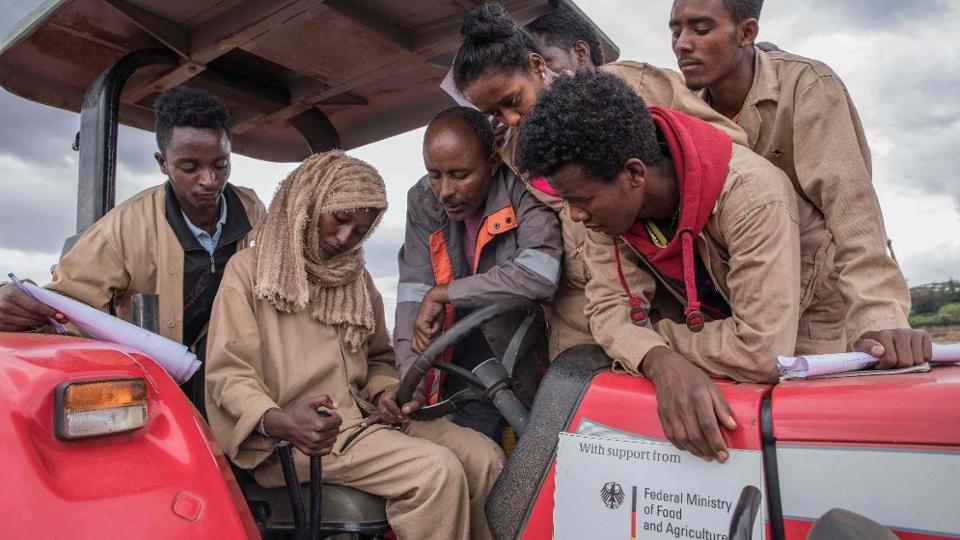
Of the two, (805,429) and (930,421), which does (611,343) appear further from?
(930,421)

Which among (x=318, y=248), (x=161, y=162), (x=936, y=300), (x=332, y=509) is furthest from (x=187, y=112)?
(x=936, y=300)

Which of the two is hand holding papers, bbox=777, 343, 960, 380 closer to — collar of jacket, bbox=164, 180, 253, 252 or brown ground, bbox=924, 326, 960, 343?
collar of jacket, bbox=164, 180, 253, 252

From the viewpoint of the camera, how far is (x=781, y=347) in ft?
4.95

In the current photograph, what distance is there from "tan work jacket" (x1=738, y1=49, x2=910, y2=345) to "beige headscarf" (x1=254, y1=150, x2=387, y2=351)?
112 centimetres

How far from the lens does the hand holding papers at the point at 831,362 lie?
54.3 inches

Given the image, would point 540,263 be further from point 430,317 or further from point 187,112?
point 187,112

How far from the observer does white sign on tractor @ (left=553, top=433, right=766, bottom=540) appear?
1278 millimetres

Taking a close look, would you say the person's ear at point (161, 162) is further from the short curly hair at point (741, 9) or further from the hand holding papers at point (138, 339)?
the short curly hair at point (741, 9)

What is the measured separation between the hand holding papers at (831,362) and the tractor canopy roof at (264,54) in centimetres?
138

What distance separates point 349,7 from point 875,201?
1.55 metres

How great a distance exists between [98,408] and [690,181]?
3.97 ft

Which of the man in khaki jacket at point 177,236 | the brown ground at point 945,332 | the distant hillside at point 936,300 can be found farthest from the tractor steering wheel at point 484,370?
the distant hillside at point 936,300

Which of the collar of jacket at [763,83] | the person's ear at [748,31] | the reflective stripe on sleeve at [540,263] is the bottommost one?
the reflective stripe on sleeve at [540,263]

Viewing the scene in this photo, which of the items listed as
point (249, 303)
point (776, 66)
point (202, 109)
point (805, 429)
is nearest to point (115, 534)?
point (249, 303)
